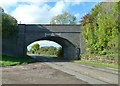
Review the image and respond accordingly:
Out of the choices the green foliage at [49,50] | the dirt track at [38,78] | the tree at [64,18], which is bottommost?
the dirt track at [38,78]

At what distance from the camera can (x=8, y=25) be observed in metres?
49.2

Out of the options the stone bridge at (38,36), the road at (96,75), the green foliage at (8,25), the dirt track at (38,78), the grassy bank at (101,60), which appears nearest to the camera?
the dirt track at (38,78)

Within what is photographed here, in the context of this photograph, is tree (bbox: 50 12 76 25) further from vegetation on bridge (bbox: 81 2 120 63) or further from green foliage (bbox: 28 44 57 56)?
vegetation on bridge (bbox: 81 2 120 63)

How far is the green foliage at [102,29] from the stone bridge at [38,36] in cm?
254

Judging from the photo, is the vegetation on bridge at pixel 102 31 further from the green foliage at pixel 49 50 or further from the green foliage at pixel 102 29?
the green foliage at pixel 49 50

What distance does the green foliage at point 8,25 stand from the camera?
48500mm

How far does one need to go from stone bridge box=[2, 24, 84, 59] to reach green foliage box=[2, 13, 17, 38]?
1720 millimetres

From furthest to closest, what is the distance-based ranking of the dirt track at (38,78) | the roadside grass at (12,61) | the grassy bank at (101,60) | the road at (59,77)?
the grassy bank at (101,60) < the roadside grass at (12,61) < the road at (59,77) < the dirt track at (38,78)

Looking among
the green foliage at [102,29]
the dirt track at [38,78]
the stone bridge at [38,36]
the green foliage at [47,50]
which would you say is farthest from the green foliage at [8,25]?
the green foliage at [47,50]

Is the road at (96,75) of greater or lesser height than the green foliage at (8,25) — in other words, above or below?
below

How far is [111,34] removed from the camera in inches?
1702

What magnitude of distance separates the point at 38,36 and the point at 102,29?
13922 mm

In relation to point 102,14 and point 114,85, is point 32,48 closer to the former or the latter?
point 102,14

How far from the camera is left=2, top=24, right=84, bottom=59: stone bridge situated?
53.2 metres
